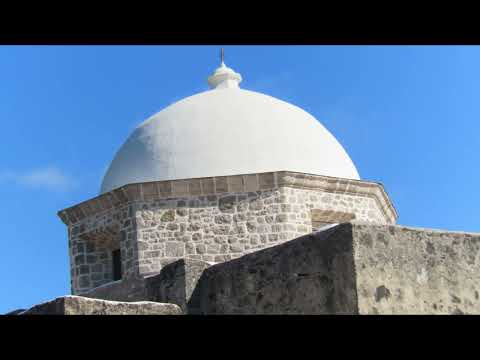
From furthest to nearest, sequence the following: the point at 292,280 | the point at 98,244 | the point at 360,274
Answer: the point at 98,244
the point at 292,280
the point at 360,274

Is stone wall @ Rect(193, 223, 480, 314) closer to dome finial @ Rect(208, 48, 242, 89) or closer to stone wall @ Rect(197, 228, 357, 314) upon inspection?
stone wall @ Rect(197, 228, 357, 314)

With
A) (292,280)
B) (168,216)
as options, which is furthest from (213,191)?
(292,280)

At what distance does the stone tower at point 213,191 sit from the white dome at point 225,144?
17mm

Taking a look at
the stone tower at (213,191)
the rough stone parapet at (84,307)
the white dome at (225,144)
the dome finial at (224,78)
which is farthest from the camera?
the dome finial at (224,78)

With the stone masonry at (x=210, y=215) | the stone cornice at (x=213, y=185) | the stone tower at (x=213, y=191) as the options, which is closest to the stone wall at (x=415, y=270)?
the stone masonry at (x=210, y=215)

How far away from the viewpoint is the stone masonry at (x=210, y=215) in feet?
40.9

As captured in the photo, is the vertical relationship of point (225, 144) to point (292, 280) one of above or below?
above

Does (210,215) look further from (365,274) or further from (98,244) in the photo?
(365,274)

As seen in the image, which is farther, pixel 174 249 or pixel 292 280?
pixel 174 249

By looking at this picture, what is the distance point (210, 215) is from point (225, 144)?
1.23 metres

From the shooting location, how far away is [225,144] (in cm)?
1331

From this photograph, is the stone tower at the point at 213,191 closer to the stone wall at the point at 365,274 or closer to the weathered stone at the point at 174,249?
the weathered stone at the point at 174,249
